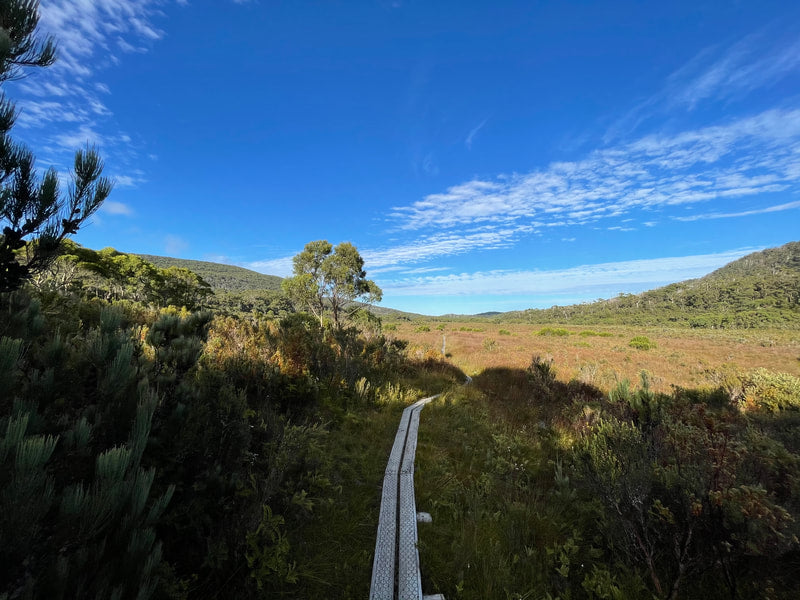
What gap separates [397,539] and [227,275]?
178 meters

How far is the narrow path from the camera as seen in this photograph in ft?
9.46

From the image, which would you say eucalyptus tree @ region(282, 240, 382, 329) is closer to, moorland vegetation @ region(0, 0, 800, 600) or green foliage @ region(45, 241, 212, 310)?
green foliage @ region(45, 241, 212, 310)

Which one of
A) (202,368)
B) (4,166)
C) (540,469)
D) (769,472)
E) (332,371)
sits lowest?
(540,469)

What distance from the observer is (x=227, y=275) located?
159 m

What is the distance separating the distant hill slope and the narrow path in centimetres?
14299

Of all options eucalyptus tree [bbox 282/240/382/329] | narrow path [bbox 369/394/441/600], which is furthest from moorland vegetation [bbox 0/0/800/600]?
eucalyptus tree [bbox 282/240/382/329]

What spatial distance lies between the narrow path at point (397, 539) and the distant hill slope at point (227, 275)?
143m

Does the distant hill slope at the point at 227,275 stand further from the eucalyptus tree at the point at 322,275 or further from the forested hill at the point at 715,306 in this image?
the forested hill at the point at 715,306

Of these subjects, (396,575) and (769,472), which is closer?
(396,575)

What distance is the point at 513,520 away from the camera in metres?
3.98

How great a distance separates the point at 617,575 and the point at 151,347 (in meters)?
6.20

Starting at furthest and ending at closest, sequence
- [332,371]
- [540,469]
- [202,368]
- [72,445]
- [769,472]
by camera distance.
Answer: [332,371]
[540,469]
[202,368]
[769,472]
[72,445]

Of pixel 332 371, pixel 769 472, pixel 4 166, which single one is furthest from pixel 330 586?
pixel 332 371

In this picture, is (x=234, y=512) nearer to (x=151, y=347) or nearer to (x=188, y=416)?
(x=188, y=416)
